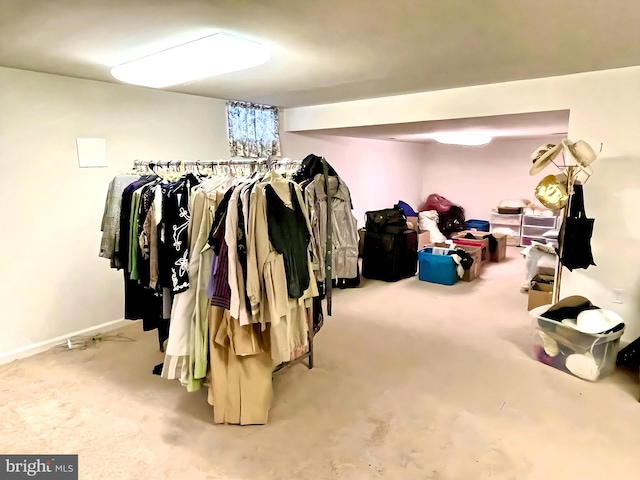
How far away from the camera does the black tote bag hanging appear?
305 centimetres

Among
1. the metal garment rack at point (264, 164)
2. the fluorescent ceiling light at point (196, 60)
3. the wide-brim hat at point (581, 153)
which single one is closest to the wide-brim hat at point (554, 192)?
the wide-brim hat at point (581, 153)

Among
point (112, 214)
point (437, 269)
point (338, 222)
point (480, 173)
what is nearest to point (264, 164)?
point (112, 214)

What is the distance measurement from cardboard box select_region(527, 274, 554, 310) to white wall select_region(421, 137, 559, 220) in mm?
3919

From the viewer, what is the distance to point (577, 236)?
10.0ft

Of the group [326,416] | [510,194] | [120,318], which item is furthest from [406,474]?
[510,194]

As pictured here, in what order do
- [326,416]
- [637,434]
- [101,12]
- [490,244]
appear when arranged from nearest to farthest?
[101,12] < [637,434] < [326,416] < [490,244]

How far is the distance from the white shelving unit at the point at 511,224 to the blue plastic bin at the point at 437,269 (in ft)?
9.74

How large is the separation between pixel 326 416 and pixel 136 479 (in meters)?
1.05

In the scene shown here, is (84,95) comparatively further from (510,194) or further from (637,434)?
(510,194)

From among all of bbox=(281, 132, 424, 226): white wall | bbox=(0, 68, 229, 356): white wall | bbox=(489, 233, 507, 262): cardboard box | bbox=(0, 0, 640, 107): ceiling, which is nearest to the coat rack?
bbox=(0, 0, 640, 107): ceiling

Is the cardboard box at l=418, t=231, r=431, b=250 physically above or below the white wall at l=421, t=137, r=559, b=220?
below

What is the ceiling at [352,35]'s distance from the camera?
6.12 feet

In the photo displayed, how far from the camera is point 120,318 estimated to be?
3967mm

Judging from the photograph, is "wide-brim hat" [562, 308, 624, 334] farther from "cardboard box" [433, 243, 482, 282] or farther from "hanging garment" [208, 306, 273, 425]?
"cardboard box" [433, 243, 482, 282]
